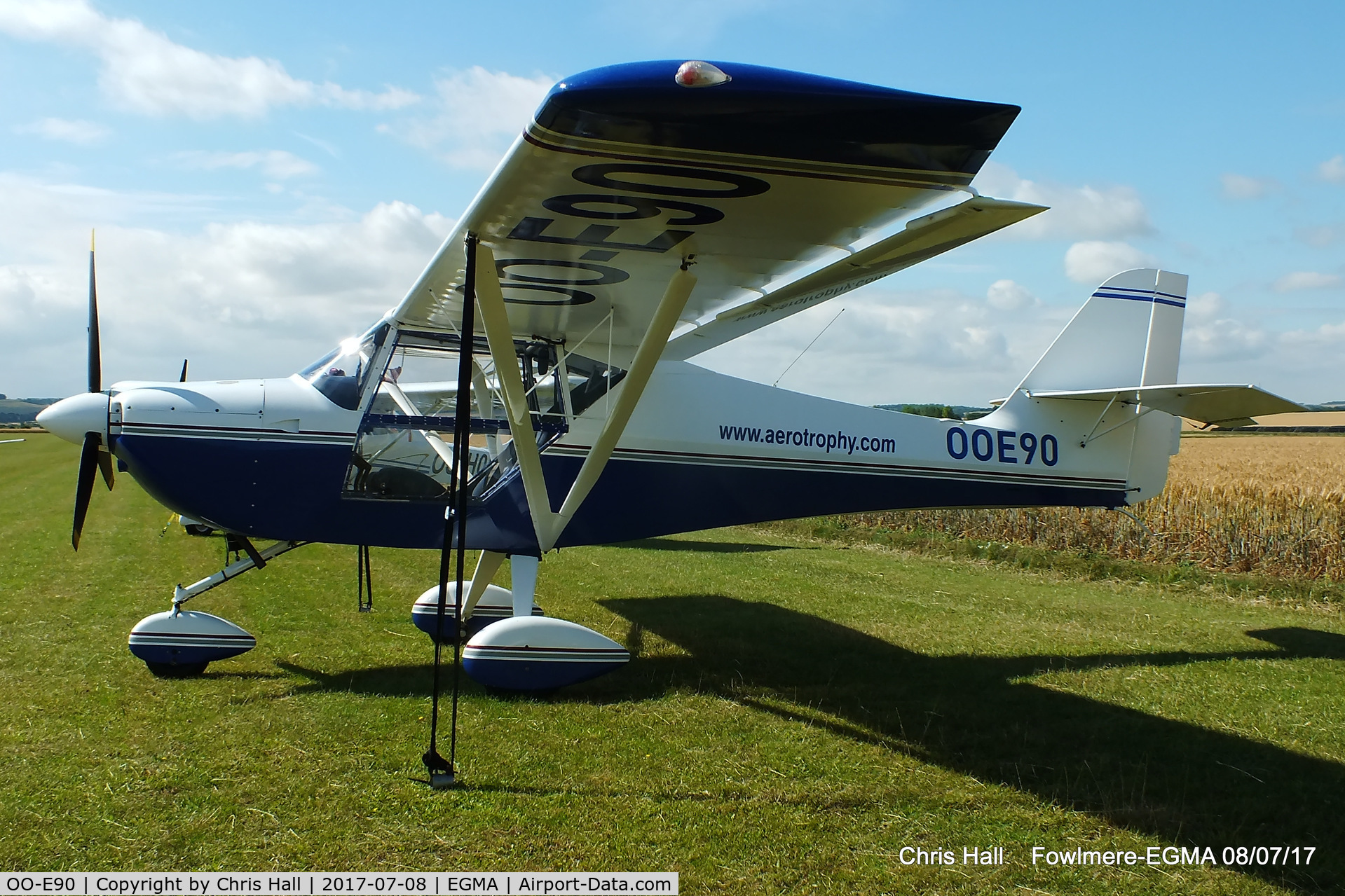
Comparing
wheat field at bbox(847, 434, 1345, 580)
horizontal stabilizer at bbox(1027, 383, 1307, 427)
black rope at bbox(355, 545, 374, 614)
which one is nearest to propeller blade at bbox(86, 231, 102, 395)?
black rope at bbox(355, 545, 374, 614)

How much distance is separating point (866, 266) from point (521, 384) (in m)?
1.93

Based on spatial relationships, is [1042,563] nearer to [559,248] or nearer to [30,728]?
[559,248]

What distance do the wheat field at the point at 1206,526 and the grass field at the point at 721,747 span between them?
6.55 feet

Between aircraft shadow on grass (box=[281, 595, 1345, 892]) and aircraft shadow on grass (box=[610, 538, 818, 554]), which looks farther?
aircraft shadow on grass (box=[610, 538, 818, 554])

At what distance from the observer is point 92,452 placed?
17.5ft

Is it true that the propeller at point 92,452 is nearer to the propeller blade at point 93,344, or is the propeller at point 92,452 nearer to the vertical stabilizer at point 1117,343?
the propeller blade at point 93,344

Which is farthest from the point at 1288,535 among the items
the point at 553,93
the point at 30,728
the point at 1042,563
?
the point at 30,728

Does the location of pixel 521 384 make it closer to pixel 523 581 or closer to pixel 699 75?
pixel 523 581

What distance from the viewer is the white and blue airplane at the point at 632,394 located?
3160 mm

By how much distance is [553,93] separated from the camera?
286 centimetres

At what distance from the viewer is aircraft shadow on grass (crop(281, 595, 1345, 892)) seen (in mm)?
3781

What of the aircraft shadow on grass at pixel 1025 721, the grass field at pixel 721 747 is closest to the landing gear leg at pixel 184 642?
the grass field at pixel 721 747

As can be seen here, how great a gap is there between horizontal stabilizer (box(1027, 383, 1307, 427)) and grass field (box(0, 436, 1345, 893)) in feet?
6.12

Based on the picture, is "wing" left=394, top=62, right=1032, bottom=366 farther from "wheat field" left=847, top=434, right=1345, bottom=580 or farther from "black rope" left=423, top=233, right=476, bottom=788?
"wheat field" left=847, top=434, right=1345, bottom=580
